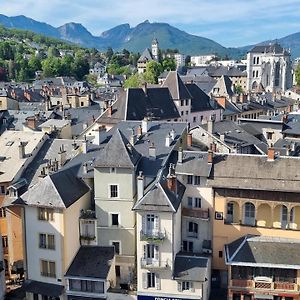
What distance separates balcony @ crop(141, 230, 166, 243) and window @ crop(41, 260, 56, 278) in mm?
8237

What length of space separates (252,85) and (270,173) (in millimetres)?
158132

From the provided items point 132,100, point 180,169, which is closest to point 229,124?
point 132,100

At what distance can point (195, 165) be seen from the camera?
43.2 meters

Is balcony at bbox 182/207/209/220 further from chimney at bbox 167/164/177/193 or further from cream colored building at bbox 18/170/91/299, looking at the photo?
cream colored building at bbox 18/170/91/299

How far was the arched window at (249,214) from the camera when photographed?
4203 cm

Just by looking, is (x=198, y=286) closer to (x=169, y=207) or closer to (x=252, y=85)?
(x=169, y=207)

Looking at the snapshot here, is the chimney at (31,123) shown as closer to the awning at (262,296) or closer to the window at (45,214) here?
the window at (45,214)

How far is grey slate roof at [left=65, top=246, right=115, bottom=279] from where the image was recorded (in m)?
40.2

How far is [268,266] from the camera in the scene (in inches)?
1524

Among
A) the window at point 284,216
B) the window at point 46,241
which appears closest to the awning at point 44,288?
the window at point 46,241

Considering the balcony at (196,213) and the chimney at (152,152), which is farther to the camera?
the chimney at (152,152)

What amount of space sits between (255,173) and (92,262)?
1591 cm

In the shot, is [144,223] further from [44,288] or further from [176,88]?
[176,88]

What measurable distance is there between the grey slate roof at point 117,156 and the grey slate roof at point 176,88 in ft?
137
